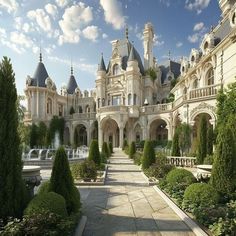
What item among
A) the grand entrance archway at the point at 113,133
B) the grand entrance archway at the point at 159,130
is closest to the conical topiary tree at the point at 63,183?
the grand entrance archway at the point at 159,130

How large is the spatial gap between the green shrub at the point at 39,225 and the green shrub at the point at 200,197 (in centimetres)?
322

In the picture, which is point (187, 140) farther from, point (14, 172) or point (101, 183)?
point (14, 172)

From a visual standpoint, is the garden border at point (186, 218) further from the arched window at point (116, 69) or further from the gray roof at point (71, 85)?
the gray roof at point (71, 85)

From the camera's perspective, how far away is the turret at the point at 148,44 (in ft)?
128

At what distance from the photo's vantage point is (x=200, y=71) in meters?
23.4

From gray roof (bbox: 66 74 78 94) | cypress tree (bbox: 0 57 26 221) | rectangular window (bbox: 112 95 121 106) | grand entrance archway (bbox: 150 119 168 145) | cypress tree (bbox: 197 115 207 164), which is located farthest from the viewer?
gray roof (bbox: 66 74 78 94)

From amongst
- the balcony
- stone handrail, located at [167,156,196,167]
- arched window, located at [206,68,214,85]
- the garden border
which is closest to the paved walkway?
the garden border

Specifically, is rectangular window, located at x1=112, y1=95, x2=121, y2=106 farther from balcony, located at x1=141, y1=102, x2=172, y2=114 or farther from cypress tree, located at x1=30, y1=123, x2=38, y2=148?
cypress tree, located at x1=30, y1=123, x2=38, y2=148

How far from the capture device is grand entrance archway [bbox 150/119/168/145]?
115ft

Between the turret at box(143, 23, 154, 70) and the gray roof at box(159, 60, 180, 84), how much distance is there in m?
4.75

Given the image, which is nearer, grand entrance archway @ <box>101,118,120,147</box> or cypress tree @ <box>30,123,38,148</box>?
cypress tree @ <box>30,123,38,148</box>

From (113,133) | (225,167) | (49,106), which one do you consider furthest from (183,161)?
(49,106)

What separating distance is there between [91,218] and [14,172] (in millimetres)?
2289

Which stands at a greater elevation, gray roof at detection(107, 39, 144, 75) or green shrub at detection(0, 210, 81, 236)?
gray roof at detection(107, 39, 144, 75)
